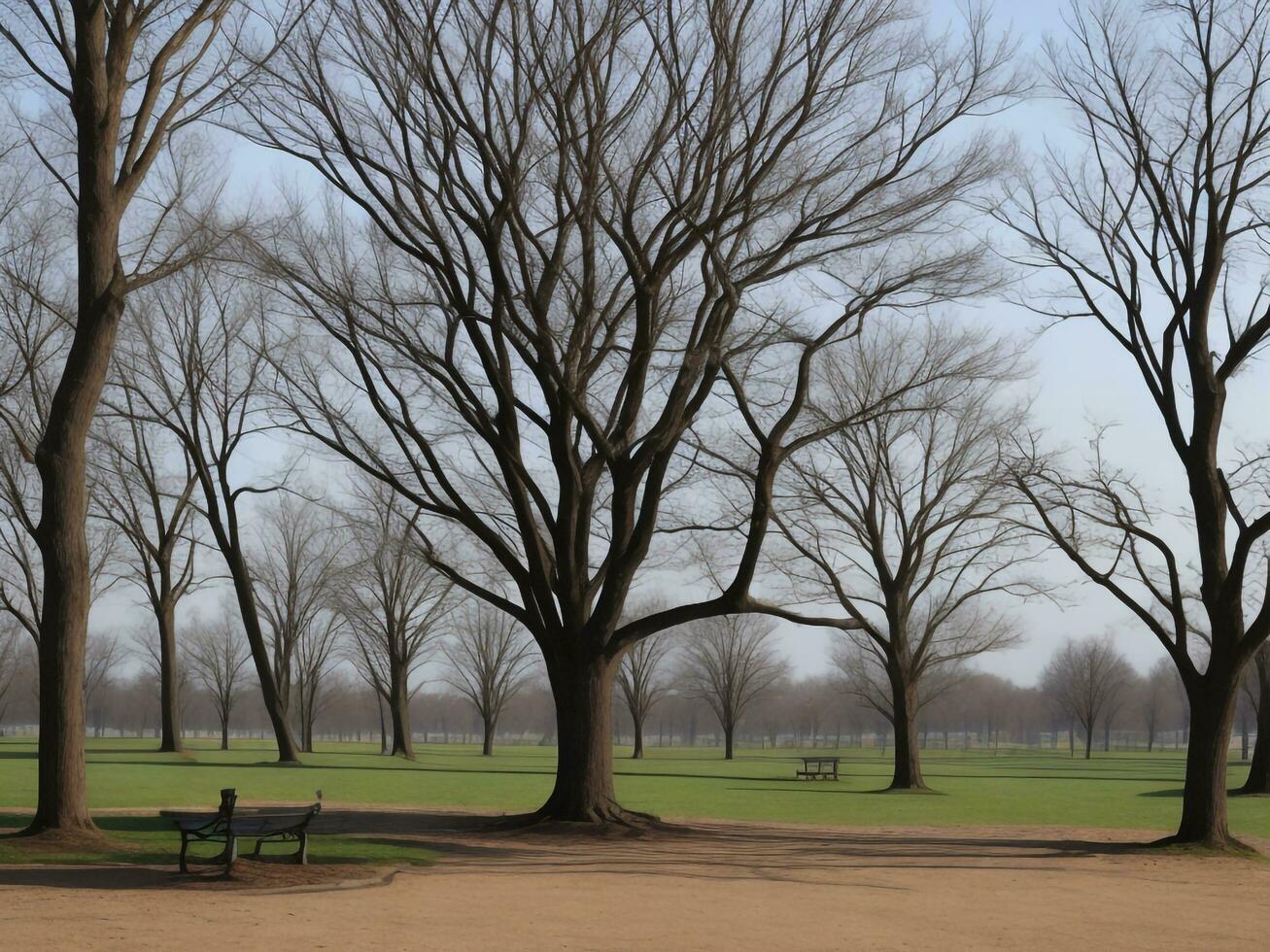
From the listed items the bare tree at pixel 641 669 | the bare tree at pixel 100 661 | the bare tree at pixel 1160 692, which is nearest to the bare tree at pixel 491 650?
the bare tree at pixel 641 669

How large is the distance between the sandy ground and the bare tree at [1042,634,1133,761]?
54.5 meters

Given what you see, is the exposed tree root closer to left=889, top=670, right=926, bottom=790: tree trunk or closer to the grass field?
the grass field

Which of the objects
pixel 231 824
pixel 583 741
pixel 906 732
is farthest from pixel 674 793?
pixel 231 824

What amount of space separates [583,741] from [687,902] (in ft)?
22.5

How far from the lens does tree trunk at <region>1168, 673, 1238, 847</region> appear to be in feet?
52.0

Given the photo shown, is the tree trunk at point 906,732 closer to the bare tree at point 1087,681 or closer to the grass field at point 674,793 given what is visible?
the grass field at point 674,793

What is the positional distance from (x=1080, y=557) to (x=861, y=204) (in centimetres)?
632

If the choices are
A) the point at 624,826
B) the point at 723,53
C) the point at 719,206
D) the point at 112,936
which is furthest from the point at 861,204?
the point at 112,936

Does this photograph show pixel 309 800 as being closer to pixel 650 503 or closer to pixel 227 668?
pixel 650 503

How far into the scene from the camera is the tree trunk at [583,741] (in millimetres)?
16922

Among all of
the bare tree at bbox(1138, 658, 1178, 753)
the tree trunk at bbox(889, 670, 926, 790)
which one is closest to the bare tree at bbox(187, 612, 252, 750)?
the tree trunk at bbox(889, 670, 926, 790)

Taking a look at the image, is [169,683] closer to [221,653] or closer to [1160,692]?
[221,653]

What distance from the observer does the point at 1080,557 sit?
58.0 feet

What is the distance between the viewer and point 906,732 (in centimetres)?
2767
